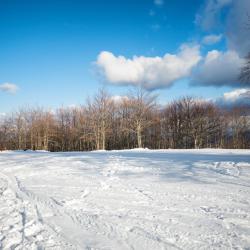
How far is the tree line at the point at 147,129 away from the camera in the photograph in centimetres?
4828

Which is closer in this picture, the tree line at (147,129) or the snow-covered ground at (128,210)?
the snow-covered ground at (128,210)

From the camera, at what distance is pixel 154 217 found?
17.9 ft

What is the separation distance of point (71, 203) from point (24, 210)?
3.65 feet

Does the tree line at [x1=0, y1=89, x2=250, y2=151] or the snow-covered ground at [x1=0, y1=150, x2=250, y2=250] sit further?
the tree line at [x1=0, y1=89, x2=250, y2=151]

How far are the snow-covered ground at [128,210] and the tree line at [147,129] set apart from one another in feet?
108

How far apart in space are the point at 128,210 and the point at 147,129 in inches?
1660

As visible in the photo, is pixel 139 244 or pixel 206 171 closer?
pixel 139 244

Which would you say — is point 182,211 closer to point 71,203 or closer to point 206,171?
point 71,203

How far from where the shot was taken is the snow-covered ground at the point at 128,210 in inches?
173

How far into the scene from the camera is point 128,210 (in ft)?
19.6

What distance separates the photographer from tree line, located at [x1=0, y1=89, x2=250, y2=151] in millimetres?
48281

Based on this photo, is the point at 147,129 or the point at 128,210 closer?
the point at 128,210

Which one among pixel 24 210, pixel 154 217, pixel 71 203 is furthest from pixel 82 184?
pixel 154 217

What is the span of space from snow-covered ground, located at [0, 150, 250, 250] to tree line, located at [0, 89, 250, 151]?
3302 cm
